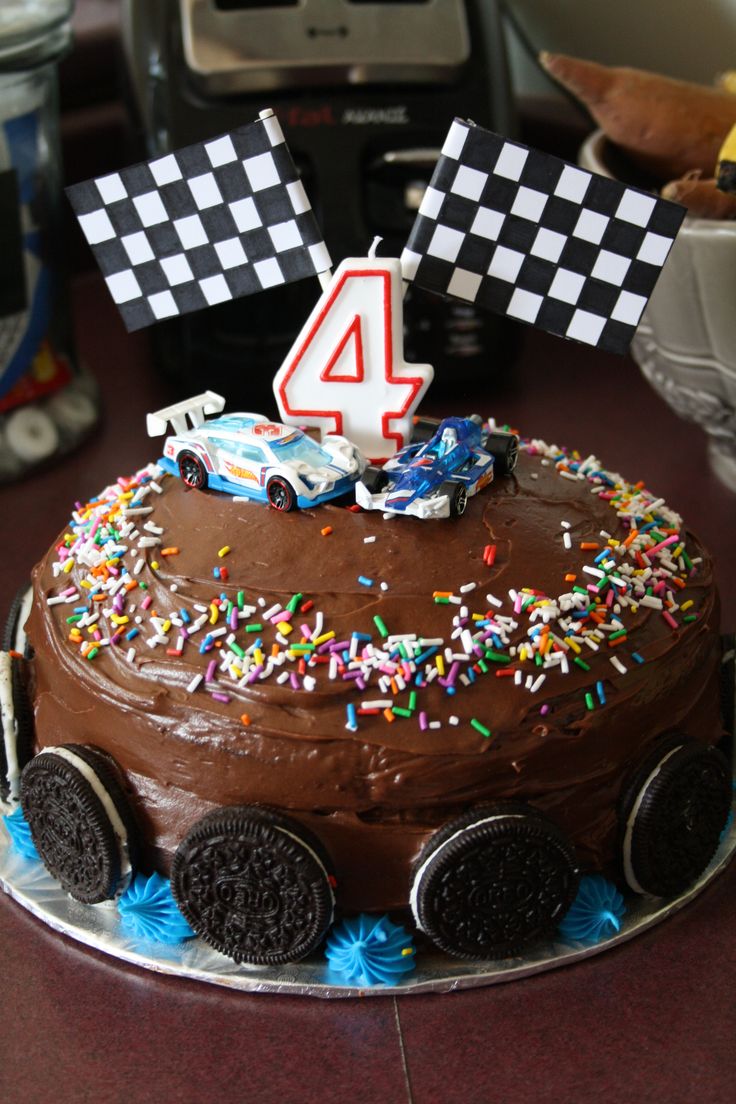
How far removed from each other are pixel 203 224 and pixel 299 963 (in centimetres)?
87

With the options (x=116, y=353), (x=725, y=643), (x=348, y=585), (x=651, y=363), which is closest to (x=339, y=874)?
(x=348, y=585)

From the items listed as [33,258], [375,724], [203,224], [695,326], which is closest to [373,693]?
[375,724]

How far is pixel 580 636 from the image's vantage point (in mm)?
1451

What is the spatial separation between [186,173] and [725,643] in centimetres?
88

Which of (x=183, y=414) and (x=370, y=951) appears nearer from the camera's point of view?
(x=370, y=951)

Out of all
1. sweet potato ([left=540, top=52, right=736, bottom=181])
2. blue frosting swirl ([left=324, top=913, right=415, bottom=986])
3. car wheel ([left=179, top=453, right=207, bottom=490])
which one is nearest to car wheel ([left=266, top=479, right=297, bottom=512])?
car wheel ([left=179, top=453, right=207, bottom=490])

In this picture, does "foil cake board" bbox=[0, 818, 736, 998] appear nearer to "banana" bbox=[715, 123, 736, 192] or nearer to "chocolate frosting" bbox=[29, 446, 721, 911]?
"chocolate frosting" bbox=[29, 446, 721, 911]

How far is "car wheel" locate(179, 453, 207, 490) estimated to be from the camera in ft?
5.34

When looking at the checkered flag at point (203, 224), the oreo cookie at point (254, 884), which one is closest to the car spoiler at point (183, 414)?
the checkered flag at point (203, 224)

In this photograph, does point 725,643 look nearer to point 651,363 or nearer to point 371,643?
point 371,643

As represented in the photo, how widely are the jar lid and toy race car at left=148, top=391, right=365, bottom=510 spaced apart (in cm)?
95

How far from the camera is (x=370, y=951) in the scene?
55.7 inches

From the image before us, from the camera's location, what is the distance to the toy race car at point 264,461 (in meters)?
1.56

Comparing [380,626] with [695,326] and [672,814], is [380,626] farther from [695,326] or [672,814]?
[695,326]
